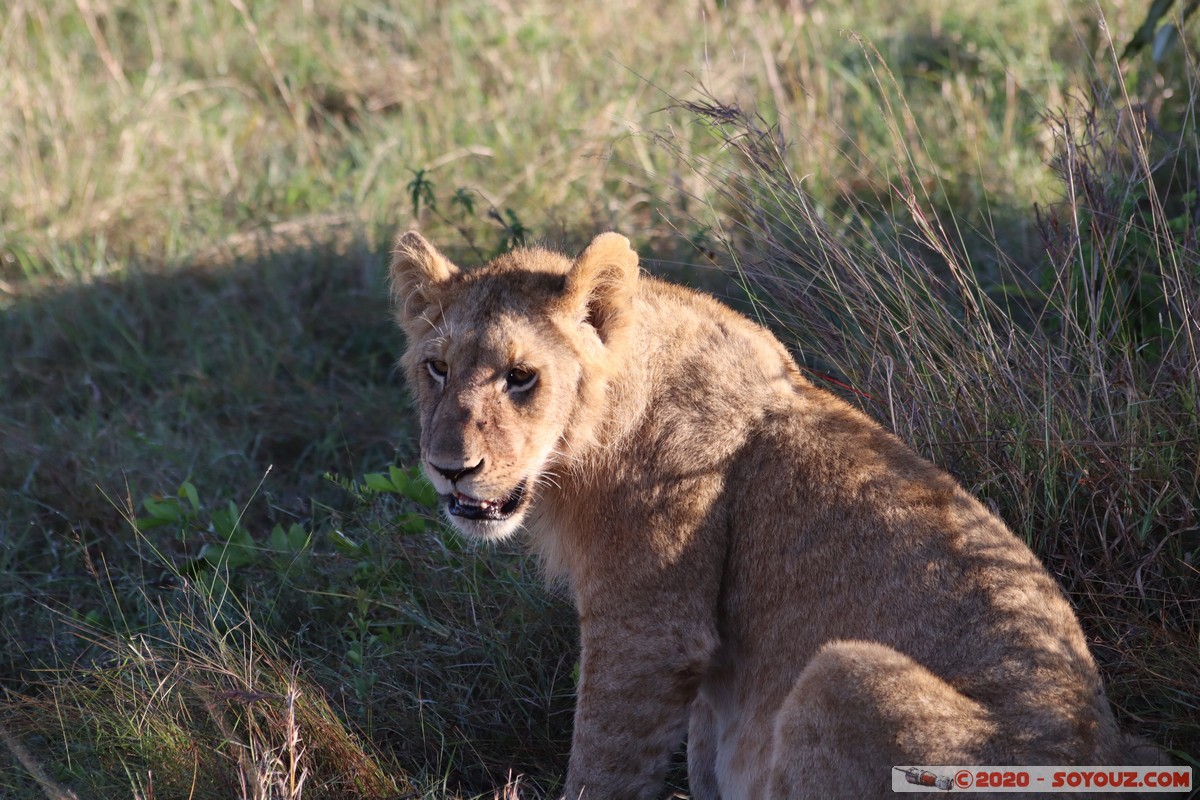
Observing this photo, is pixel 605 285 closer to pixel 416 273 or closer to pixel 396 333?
pixel 416 273

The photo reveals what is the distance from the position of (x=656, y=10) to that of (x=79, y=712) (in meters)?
6.83

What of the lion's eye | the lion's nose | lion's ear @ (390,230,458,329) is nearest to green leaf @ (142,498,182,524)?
lion's ear @ (390,230,458,329)

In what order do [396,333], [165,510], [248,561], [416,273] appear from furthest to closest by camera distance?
[396,333]
[248,561]
[165,510]
[416,273]

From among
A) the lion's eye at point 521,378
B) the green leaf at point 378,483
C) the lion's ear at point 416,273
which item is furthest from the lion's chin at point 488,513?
the green leaf at point 378,483

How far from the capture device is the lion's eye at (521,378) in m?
3.46

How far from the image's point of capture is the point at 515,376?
347 cm

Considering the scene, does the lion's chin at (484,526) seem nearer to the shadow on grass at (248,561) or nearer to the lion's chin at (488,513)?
the lion's chin at (488,513)

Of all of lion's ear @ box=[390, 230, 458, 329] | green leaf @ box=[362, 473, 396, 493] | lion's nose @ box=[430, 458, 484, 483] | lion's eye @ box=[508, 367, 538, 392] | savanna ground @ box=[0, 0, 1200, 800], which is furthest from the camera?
green leaf @ box=[362, 473, 396, 493]

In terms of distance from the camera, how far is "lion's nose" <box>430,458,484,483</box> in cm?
335

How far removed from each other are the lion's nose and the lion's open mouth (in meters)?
0.09

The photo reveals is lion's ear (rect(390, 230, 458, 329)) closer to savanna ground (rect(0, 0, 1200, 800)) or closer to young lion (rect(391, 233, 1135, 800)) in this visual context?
young lion (rect(391, 233, 1135, 800))

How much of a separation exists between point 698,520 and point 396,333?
3409 mm

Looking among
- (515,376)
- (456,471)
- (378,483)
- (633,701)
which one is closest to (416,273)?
(515,376)

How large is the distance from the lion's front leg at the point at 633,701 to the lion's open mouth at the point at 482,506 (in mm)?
419
